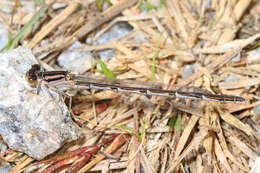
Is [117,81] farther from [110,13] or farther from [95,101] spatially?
[110,13]

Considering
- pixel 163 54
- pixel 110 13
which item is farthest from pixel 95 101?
pixel 110 13

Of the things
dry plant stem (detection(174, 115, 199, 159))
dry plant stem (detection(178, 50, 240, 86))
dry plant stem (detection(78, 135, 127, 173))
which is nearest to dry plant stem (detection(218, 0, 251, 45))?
dry plant stem (detection(178, 50, 240, 86))

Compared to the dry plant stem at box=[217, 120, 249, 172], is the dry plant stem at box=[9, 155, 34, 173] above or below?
below

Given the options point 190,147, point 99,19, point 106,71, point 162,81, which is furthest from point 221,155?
point 99,19

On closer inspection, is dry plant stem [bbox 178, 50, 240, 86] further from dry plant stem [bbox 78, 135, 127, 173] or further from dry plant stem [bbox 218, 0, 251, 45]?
dry plant stem [bbox 78, 135, 127, 173]

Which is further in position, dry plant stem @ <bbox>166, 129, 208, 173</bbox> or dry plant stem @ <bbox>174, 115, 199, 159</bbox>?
dry plant stem @ <bbox>174, 115, 199, 159</bbox>

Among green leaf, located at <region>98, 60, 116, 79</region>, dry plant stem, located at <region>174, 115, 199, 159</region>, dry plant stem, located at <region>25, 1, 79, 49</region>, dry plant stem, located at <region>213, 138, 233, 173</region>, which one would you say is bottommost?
dry plant stem, located at <region>213, 138, 233, 173</region>

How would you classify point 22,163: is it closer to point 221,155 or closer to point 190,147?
point 190,147

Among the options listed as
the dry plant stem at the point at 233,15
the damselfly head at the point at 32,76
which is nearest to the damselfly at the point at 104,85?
the damselfly head at the point at 32,76

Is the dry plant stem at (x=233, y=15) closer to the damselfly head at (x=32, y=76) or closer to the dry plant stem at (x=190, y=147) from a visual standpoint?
the dry plant stem at (x=190, y=147)
